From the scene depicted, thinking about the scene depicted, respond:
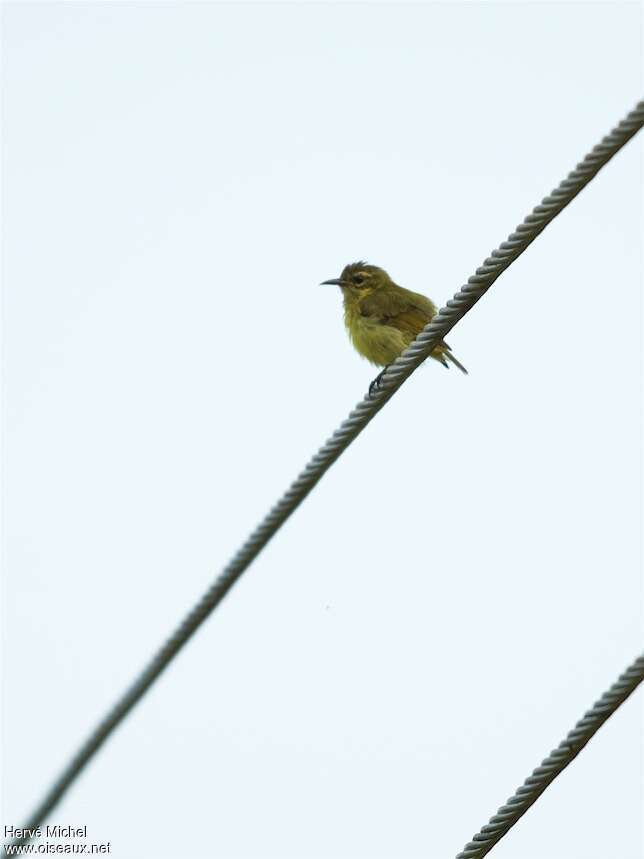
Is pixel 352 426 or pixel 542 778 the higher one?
pixel 352 426

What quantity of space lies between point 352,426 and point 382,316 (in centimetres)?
300

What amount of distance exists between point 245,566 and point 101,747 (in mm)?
969

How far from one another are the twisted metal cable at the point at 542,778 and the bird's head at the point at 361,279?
4.51 m

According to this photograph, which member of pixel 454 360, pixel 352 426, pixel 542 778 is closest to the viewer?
pixel 542 778

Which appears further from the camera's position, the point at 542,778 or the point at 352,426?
the point at 352,426

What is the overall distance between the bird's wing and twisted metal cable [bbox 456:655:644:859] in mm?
3875

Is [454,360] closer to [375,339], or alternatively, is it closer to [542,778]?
[375,339]

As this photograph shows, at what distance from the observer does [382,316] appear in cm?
677

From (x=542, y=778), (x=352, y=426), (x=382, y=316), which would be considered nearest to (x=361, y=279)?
(x=382, y=316)

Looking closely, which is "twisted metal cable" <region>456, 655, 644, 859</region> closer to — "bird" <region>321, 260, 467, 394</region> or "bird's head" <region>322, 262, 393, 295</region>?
"bird" <region>321, 260, 467, 394</region>

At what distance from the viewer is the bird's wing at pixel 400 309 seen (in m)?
6.68

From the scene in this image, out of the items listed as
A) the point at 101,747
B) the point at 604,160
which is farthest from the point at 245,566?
the point at 604,160

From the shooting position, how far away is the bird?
6617 millimetres

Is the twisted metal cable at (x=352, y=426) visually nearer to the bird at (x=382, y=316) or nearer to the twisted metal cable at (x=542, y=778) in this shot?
the twisted metal cable at (x=542, y=778)
